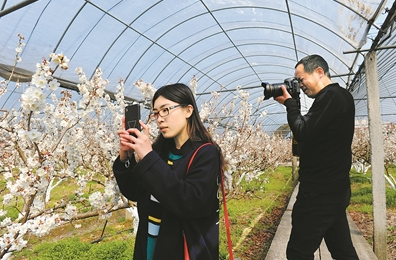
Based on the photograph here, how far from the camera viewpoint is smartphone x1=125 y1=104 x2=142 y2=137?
1.10m

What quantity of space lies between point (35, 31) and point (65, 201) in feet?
15.3

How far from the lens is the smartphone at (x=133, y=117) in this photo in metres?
1.10

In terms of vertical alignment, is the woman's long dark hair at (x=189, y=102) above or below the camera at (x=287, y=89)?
below

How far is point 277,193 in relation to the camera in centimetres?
870

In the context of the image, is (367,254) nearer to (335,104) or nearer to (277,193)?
(335,104)

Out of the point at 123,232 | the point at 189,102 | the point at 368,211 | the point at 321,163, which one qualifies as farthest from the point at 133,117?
the point at 368,211

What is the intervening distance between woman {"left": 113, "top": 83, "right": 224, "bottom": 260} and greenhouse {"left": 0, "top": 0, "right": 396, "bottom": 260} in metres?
0.12

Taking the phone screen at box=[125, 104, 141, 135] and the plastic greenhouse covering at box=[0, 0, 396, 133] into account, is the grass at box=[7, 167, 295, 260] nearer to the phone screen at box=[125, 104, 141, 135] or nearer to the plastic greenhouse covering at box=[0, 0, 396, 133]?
the phone screen at box=[125, 104, 141, 135]

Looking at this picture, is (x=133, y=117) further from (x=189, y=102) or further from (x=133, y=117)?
(x=189, y=102)

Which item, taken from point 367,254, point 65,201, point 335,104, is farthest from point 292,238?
point 367,254

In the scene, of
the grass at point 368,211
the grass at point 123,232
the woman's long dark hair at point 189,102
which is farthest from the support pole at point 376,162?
the woman's long dark hair at point 189,102

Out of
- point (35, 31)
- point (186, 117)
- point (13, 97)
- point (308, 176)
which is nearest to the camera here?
point (186, 117)

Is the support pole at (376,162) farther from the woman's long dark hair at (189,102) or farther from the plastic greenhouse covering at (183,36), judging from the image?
the woman's long dark hair at (189,102)

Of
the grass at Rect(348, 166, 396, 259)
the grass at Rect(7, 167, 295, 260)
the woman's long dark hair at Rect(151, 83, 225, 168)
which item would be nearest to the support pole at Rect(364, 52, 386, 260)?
the grass at Rect(348, 166, 396, 259)
